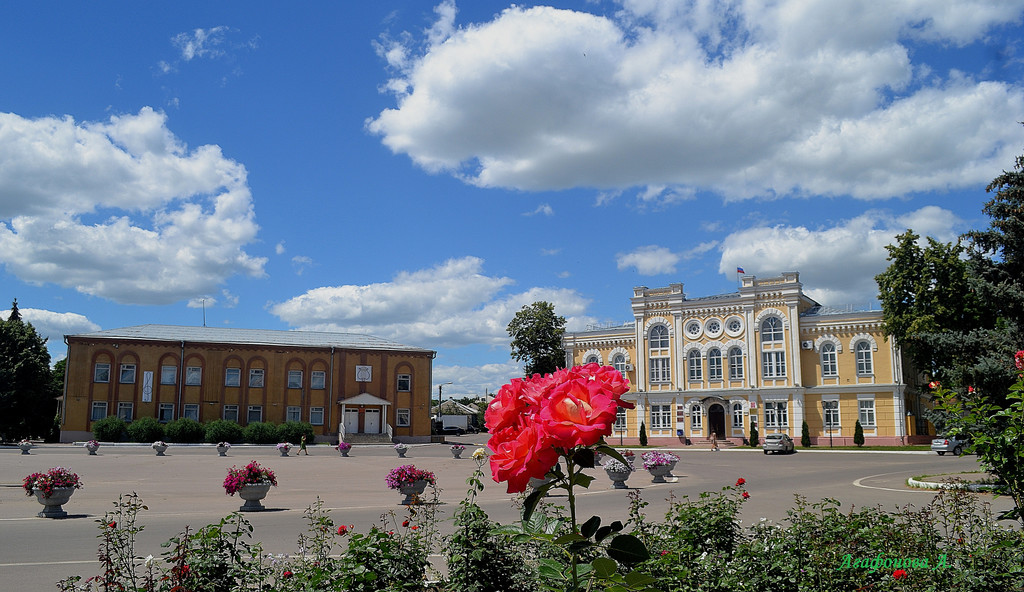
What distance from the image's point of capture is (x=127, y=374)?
53.4m

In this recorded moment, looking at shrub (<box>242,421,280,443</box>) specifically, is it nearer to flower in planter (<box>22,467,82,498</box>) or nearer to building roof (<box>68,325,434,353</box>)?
building roof (<box>68,325,434,353</box>)

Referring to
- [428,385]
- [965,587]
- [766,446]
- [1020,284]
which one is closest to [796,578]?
[965,587]

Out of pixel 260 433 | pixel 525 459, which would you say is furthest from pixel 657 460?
pixel 260 433

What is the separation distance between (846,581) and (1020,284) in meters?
20.3

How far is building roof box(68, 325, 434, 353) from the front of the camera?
55.2 meters

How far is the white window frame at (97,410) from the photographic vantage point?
171ft

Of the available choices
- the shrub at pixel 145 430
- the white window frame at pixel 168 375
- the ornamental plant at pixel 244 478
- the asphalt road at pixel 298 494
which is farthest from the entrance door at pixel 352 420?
the ornamental plant at pixel 244 478

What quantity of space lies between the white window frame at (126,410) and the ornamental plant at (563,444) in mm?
58426

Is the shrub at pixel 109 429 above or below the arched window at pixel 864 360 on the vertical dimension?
below

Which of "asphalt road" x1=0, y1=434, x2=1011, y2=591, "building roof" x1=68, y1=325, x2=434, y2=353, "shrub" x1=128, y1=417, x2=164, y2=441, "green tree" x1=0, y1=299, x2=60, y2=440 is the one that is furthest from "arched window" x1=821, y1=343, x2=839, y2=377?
"green tree" x1=0, y1=299, x2=60, y2=440

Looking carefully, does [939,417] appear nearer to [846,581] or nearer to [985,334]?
[985,334]

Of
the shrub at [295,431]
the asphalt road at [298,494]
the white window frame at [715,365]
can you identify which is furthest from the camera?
the white window frame at [715,365]

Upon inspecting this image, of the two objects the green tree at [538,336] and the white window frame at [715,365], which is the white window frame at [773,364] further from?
the green tree at [538,336]

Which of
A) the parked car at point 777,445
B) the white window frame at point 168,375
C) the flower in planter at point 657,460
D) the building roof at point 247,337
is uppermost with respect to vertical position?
the building roof at point 247,337
